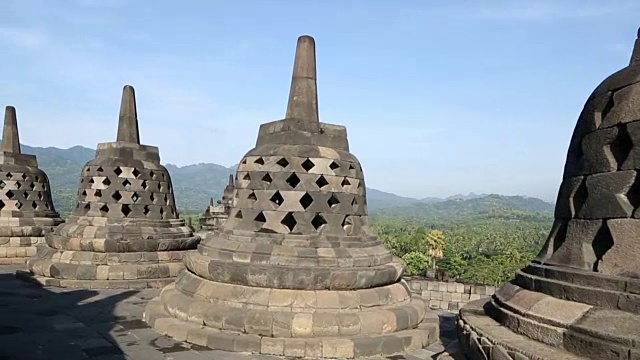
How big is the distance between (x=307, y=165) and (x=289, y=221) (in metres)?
0.89

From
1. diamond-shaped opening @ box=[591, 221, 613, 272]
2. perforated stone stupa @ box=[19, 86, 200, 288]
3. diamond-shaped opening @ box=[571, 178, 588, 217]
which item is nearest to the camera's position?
diamond-shaped opening @ box=[591, 221, 613, 272]

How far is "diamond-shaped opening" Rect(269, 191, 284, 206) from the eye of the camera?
278 inches

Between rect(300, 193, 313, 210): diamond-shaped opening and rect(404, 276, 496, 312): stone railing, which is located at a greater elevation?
rect(300, 193, 313, 210): diamond-shaped opening

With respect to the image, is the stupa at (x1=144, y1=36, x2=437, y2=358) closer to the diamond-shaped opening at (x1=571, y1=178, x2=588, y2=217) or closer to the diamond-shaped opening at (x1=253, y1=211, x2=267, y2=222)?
the diamond-shaped opening at (x1=253, y1=211, x2=267, y2=222)

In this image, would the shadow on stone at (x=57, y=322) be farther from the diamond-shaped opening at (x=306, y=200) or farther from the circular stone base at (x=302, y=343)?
the diamond-shaped opening at (x=306, y=200)

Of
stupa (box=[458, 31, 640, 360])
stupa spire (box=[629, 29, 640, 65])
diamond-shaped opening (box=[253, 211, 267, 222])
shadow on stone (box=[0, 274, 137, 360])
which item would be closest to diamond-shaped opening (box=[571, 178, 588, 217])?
stupa (box=[458, 31, 640, 360])

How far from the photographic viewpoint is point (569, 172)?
4043 millimetres

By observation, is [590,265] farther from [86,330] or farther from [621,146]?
[86,330]

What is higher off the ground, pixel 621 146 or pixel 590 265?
pixel 621 146

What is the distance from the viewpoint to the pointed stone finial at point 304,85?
24.7 ft

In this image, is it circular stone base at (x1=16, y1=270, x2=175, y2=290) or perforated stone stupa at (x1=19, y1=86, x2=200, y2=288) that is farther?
perforated stone stupa at (x1=19, y1=86, x2=200, y2=288)

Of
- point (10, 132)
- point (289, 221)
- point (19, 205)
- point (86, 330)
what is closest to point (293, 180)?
point (289, 221)

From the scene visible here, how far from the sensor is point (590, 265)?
349 cm

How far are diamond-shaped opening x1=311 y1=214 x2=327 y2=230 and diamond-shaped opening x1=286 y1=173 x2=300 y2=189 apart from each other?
0.58 m
